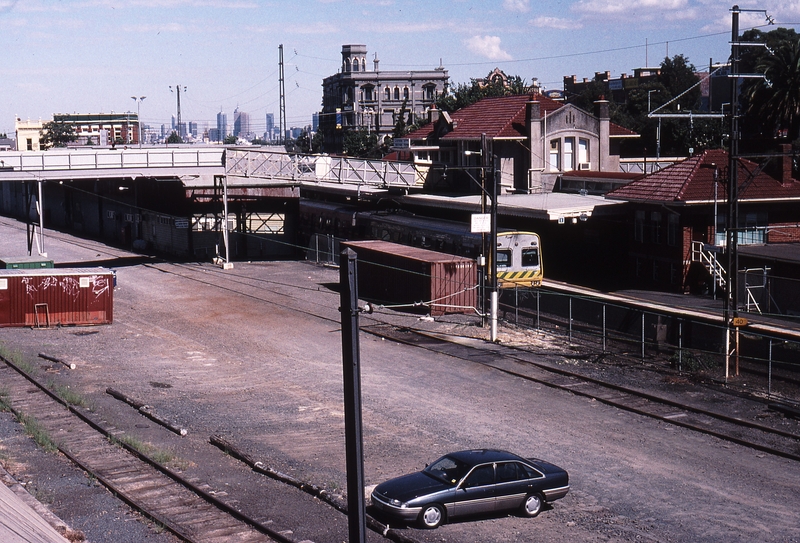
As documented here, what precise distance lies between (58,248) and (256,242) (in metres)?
15.9

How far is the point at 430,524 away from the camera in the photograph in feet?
49.8

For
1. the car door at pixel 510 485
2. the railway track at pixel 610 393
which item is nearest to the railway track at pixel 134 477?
the car door at pixel 510 485

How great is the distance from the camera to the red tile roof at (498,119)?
167ft

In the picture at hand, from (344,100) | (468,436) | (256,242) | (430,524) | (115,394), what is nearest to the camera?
(430,524)

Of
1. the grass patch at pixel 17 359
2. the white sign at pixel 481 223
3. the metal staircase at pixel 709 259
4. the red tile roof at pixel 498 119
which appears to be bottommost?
the grass patch at pixel 17 359

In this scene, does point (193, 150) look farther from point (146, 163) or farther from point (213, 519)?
point (213, 519)

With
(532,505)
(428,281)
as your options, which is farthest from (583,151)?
(532,505)

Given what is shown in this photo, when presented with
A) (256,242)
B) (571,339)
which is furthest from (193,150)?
(571,339)

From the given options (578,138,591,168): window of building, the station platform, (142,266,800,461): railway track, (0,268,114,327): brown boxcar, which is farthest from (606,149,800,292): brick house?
the station platform

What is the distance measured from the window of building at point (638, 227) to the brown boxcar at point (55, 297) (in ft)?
79.2

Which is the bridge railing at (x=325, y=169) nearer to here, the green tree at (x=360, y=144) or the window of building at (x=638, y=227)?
the window of building at (x=638, y=227)

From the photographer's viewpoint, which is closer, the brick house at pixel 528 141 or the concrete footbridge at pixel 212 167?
the concrete footbridge at pixel 212 167

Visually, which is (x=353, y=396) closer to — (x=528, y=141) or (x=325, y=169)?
(x=528, y=141)

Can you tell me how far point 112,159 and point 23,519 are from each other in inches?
1479
